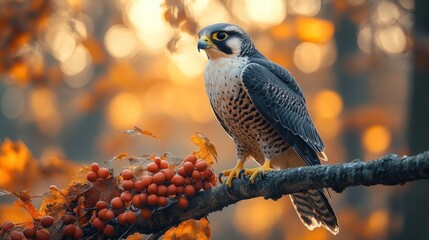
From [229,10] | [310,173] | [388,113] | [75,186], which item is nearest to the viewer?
[310,173]

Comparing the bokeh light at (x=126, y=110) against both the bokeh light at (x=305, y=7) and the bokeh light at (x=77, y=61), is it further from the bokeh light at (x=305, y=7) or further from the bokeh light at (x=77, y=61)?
the bokeh light at (x=305, y=7)

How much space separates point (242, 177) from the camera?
3.98m

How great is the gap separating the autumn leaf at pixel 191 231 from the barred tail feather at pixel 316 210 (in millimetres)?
851

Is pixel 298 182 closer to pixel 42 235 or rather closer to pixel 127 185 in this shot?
pixel 127 185

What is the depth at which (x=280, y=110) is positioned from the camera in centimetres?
465

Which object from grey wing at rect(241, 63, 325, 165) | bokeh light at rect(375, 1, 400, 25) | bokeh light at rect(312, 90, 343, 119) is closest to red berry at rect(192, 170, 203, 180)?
grey wing at rect(241, 63, 325, 165)

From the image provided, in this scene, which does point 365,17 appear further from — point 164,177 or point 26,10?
point 164,177

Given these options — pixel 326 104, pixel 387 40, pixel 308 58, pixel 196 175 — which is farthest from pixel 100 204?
pixel 308 58

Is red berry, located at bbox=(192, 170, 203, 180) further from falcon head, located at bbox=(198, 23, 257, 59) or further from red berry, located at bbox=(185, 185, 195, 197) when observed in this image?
falcon head, located at bbox=(198, 23, 257, 59)

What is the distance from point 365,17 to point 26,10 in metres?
4.80

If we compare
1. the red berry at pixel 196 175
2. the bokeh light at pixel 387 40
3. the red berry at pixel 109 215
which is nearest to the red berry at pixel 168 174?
the red berry at pixel 196 175

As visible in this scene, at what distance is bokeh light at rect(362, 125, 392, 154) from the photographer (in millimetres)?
10414

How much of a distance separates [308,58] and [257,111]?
9.05 m

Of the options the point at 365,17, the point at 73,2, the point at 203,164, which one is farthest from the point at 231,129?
the point at 365,17
